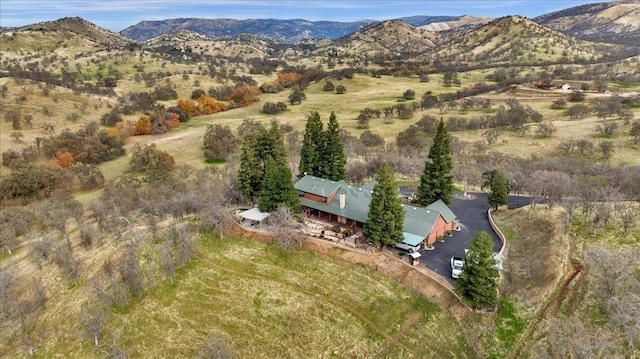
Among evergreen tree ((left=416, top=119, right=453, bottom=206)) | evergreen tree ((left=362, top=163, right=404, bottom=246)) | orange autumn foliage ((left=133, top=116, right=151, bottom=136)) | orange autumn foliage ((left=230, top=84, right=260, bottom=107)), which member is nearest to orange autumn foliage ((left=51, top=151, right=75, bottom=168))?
orange autumn foliage ((left=133, top=116, right=151, bottom=136))

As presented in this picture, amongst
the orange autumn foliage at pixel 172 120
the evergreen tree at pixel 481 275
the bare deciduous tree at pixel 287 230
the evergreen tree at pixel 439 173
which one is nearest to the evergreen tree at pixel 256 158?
the bare deciduous tree at pixel 287 230

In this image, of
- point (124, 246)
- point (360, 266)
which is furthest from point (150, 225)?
point (360, 266)

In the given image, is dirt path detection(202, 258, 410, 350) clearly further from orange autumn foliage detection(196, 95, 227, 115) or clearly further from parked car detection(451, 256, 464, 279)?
orange autumn foliage detection(196, 95, 227, 115)

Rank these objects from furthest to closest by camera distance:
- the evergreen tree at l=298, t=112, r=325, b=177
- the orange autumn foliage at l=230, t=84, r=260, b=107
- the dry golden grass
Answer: the orange autumn foliage at l=230, t=84, r=260, b=107, the evergreen tree at l=298, t=112, r=325, b=177, the dry golden grass

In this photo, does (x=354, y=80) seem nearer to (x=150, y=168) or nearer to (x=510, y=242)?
(x=150, y=168)

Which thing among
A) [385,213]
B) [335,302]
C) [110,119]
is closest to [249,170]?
[385,213]

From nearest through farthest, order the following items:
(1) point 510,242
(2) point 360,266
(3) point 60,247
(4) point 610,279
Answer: (4) point 610,279 → (2) point 360,266 → (1) point 510,242 → (3) point 60,247
